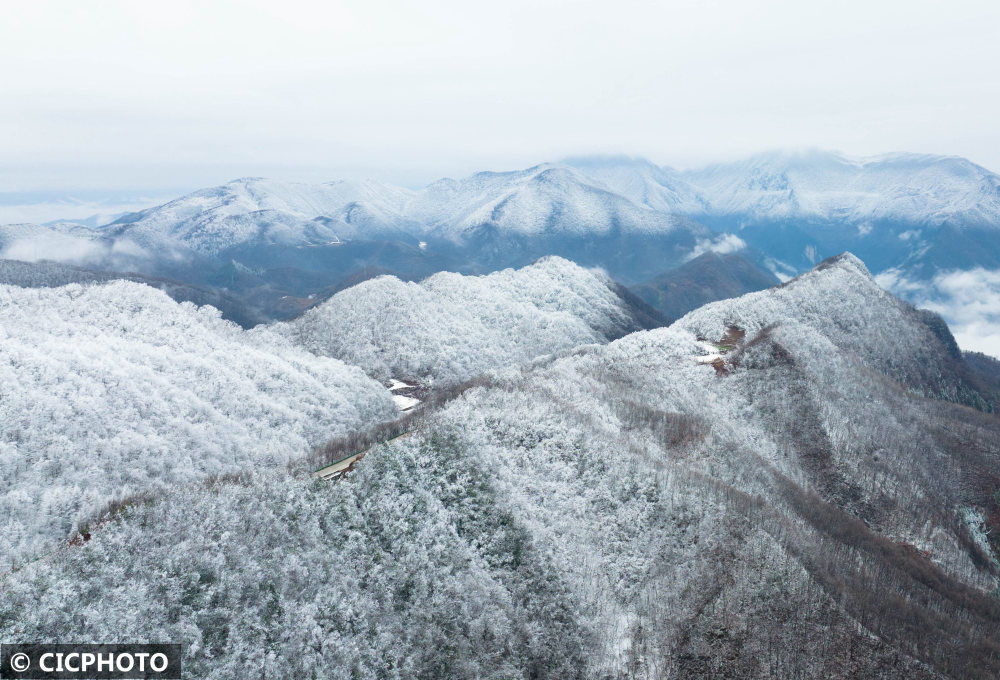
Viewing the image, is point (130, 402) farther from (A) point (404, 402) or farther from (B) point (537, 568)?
(B) point (537, 568)

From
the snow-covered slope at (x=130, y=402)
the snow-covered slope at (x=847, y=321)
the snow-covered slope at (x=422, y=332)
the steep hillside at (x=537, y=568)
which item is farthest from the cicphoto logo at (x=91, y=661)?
the snow-covered slope at (x=847, y=321)

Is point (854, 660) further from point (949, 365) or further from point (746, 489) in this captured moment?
point (949, 365)

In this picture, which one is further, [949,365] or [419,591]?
[949,365]

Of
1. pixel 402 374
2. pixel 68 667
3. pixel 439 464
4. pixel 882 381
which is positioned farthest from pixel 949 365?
pixel 68 667

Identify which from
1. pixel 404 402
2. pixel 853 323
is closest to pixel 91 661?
pixel 404 402

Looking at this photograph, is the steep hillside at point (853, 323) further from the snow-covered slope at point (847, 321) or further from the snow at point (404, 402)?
the snow at point (404, 402)

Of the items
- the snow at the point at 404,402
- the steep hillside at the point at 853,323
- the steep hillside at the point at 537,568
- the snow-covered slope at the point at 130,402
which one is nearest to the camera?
the steep hillside at the point at 537,568
